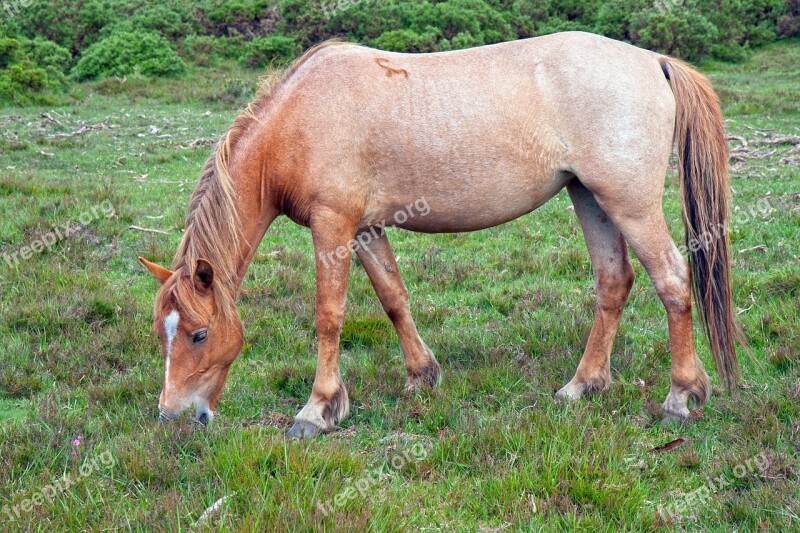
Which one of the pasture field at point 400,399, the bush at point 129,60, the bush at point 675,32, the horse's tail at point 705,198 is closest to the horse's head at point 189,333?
the pasture field at point 400,399

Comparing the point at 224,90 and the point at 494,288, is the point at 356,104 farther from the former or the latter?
the point at 224,90

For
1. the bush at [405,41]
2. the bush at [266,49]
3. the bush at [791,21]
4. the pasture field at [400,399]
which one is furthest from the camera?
the bush at [791,21]

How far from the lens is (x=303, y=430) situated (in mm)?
4258

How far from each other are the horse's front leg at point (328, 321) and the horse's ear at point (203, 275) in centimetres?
64

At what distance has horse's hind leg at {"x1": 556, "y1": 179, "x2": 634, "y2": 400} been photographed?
15.6 feet

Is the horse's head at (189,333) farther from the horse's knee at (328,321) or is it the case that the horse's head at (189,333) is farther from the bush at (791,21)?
the bush at (791,21)

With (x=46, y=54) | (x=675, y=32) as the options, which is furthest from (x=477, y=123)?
(x=675, y=32)

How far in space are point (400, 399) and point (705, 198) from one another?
218 cm

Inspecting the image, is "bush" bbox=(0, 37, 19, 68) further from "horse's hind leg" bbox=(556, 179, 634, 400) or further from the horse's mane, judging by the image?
"horse's hind leg" bbox=(556, 179, 634, 400)

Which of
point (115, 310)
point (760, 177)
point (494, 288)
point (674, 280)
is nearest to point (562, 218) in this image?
point (494, 288)

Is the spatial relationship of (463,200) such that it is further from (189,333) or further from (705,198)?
(189,333)

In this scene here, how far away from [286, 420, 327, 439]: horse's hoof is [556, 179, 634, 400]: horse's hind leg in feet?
5.44

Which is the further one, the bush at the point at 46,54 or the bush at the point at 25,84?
the bush at the point at 46,54

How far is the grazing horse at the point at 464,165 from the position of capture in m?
4.27
